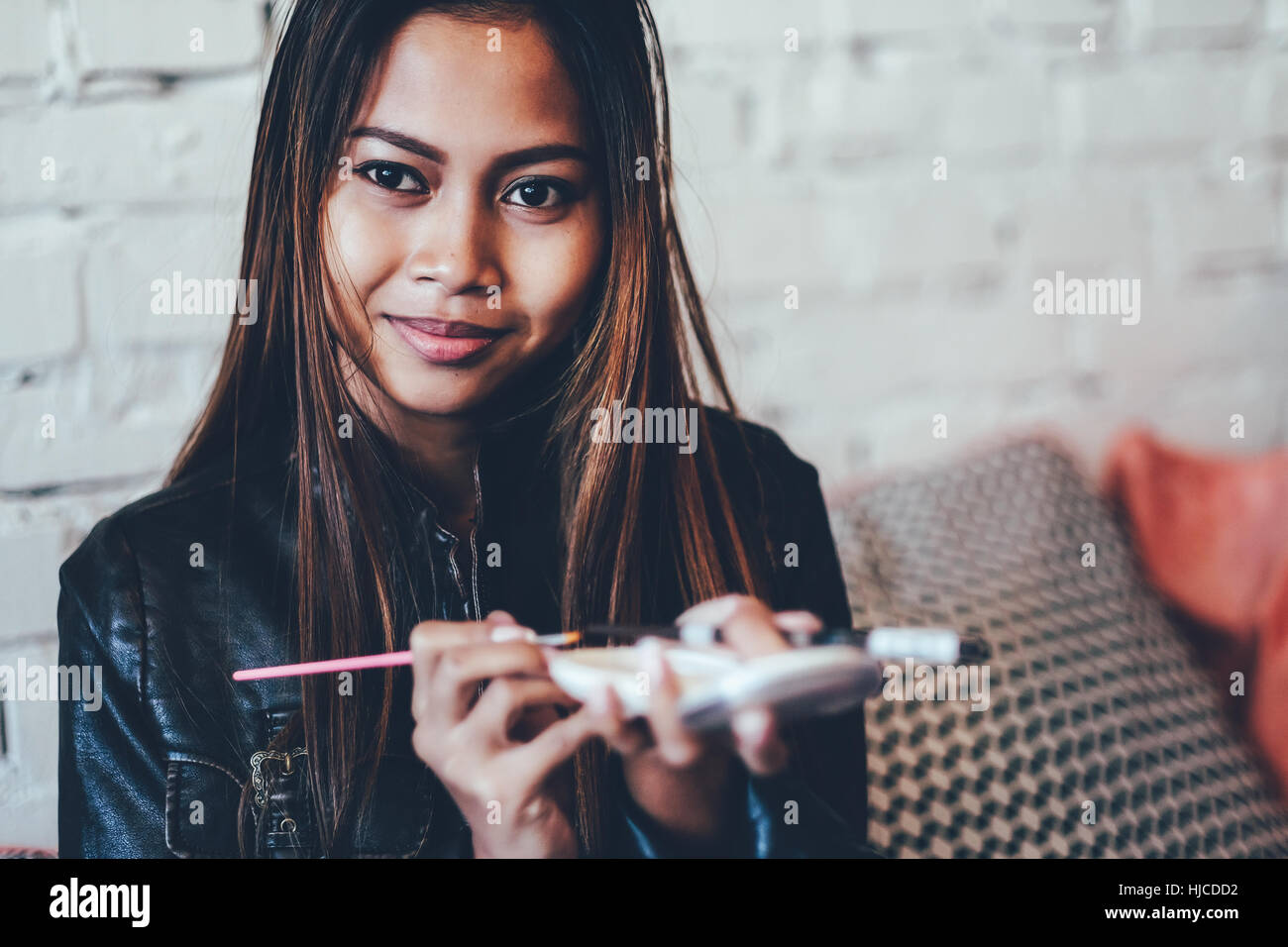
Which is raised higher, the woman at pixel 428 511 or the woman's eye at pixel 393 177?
the woman's eye at pixel 393 177

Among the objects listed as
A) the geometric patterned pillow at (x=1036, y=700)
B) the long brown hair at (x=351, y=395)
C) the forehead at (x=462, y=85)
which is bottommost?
the geometric patterned pillow at (x=1036, y=700)

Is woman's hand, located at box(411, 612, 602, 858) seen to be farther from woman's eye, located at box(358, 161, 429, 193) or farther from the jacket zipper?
woman's eye, located at box(358, 161, 429, 193)

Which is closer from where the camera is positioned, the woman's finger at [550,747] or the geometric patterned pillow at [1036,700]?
the woman's finger at [550,747]

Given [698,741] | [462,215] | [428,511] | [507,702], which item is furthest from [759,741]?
[462,215]

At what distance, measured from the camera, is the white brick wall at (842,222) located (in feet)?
2.23

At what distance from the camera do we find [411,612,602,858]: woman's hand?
62cm

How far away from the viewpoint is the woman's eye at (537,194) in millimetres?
637

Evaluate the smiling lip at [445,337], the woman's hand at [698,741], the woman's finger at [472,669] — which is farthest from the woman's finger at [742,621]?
the smiling lip at [445,337]

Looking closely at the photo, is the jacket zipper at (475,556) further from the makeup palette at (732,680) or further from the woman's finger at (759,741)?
the woman's finger at (759,741)

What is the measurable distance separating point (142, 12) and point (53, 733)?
1.52 feet

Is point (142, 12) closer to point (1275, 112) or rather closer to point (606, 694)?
point (606, 694)

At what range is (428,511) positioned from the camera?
A: 675 mm

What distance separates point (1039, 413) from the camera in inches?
33.2
